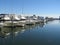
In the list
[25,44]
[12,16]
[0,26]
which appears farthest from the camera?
[12,16]

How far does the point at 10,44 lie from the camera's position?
70.9 ft

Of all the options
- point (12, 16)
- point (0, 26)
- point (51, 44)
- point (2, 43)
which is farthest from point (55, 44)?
point (12, 16)

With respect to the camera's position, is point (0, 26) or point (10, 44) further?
point (0, 26)

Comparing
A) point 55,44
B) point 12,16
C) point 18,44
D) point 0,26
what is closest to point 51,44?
point 55,44

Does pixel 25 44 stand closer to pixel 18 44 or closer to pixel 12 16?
pixel 18 44

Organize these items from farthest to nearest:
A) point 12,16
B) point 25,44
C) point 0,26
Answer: point 12,16 < point 0,26 < point 25,44

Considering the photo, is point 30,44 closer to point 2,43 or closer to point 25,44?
point 25,44

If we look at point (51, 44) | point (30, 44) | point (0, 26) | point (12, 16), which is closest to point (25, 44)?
point (30, 44)

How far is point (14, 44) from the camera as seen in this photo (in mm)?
21500

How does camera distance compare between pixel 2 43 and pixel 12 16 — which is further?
pixel 12 16

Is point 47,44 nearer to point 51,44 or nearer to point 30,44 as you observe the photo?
point 51,44

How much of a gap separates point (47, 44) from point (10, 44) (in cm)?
515

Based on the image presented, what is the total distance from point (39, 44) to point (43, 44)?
1.88ft

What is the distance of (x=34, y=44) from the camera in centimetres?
2142
